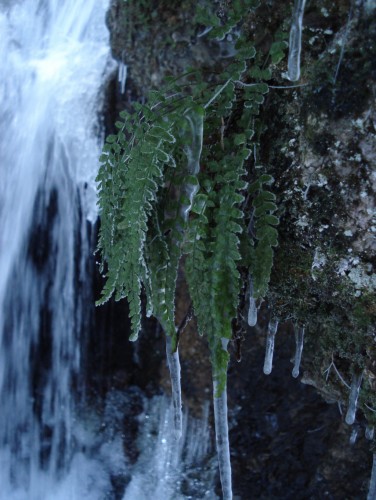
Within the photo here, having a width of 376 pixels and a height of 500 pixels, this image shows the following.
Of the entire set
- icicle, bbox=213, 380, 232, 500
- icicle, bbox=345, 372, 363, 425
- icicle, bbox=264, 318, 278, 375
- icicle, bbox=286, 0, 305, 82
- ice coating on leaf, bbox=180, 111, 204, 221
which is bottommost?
icicle, bbox=213, 380, 232, 500

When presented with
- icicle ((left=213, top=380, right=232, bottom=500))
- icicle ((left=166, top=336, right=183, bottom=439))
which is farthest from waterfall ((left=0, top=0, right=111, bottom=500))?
icicle ((left=213, top=380, right=232, bottom=500))

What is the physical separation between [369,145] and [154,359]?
3177mm

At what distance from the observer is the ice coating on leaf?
2006 mm

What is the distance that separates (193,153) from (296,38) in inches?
22.3

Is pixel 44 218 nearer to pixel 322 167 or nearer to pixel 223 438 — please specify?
pixel 223 438

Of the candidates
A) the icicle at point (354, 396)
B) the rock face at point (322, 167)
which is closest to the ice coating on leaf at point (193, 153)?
the rock face at point (322, 167)

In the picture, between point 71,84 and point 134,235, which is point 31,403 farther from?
point 134,235

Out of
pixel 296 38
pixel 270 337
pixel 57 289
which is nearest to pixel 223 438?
pixel 270 337

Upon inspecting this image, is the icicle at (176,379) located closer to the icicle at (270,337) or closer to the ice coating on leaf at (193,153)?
the icicle at (270,337)

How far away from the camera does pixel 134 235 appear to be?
1.98 metres

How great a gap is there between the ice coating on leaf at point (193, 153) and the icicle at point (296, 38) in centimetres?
38

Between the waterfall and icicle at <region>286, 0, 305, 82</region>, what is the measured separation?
2.49 metres

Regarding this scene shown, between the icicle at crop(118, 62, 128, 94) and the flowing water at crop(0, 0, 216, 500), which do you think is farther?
the flowing water at crop(0, 0, 216, 500)

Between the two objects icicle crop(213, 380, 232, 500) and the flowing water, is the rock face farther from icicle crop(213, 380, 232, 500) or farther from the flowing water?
the flowing water
